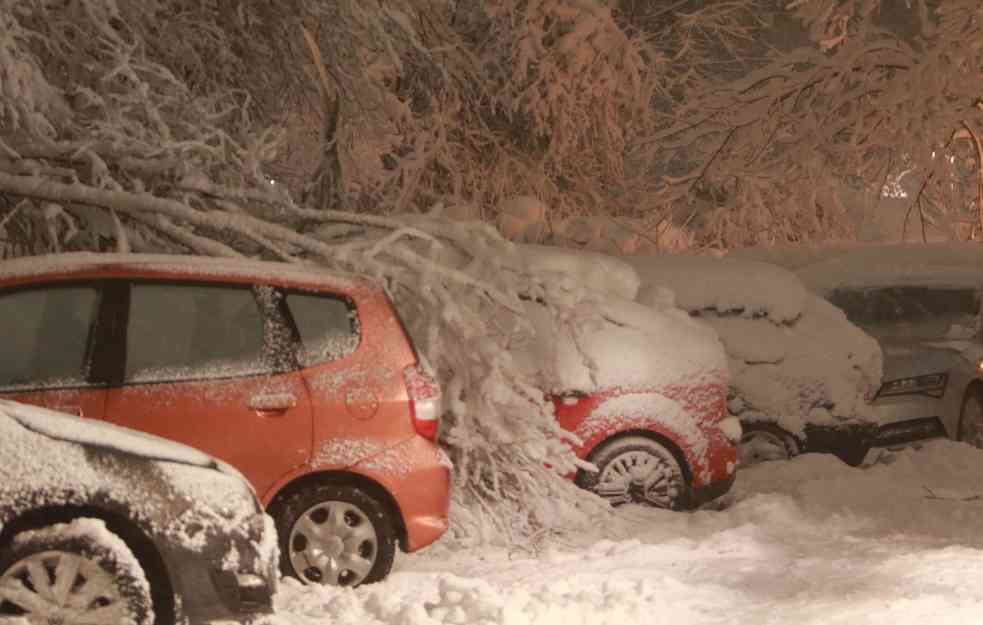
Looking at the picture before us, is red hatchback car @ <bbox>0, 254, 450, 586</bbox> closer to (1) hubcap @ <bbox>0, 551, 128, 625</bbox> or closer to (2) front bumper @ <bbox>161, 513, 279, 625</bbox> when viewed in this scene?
(2) front bumper @ <bbox>161, 513, 279, 625</bbox>

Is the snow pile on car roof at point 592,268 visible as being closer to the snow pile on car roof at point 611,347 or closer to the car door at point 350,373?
the snow pile on car roof at point 611,347

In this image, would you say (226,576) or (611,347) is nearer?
(226,576)

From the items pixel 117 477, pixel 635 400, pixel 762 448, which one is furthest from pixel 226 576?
pixel 762 448

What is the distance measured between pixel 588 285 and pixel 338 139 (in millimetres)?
2935

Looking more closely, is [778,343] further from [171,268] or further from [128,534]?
[128,534]

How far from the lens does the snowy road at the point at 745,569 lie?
6516mm

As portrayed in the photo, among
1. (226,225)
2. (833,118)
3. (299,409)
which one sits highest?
(833,118)

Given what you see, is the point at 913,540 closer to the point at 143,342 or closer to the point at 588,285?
the point at 588,285

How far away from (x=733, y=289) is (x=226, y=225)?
4424mm

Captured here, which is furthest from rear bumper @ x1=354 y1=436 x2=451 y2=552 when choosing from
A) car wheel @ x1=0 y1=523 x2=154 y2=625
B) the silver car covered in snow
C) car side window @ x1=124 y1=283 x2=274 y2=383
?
the silver car covered in snow

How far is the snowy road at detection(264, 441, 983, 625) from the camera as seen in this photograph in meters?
6.52

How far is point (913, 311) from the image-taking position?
42.1 ft

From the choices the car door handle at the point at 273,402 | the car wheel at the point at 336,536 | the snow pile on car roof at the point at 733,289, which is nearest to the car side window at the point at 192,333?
the car door handle at the point at 273,402

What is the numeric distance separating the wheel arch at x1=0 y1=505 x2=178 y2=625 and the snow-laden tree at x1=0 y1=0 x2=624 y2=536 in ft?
9.51
